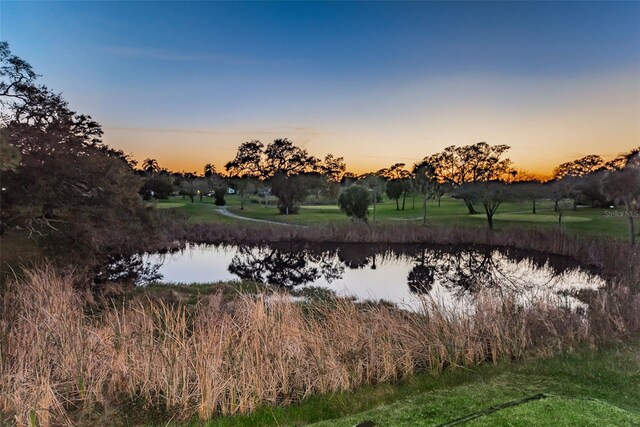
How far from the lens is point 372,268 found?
18.6 meters

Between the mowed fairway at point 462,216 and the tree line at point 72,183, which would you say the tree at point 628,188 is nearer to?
the tree line at point 72,183

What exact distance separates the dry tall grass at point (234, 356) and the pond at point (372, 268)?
23.8 ft

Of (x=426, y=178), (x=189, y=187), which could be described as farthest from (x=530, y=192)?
(x=189, y=187)

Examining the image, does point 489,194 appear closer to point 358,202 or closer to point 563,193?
point 563,193

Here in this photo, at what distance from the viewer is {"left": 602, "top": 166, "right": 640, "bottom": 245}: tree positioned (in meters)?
14.1

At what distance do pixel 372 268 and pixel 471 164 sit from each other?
69.2 ft

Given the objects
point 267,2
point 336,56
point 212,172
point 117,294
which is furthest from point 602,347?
point 212,172

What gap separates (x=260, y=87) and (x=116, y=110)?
6.57m

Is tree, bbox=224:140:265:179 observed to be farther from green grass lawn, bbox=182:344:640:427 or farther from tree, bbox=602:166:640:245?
green grass lawn, bbox=182:344:640:427

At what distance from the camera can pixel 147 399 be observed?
394 cm

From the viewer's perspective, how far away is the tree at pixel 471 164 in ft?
109

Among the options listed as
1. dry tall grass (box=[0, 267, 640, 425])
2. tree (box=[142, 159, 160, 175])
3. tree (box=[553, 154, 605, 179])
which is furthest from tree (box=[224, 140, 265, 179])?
dry tall grass (box=[0, 267, 640, 425])

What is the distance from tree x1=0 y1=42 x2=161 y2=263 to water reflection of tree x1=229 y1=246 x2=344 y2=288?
211 inches

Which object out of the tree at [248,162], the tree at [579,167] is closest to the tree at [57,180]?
the tree at [248,162]
